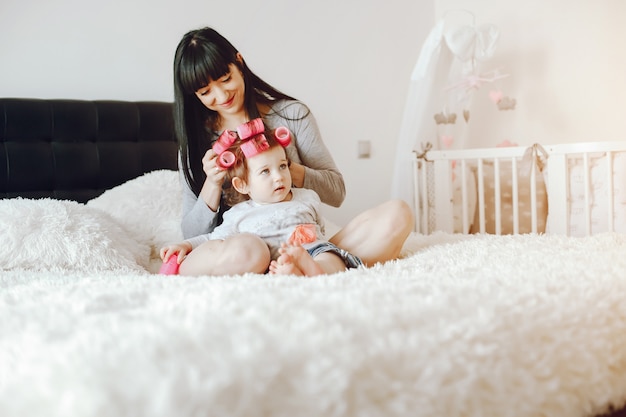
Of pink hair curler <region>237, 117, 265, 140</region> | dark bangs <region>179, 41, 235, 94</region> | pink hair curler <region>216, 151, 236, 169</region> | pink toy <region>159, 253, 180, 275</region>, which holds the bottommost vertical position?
pink toy <region>159, 253, 180, 275</region>

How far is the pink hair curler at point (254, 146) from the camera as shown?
1384mm

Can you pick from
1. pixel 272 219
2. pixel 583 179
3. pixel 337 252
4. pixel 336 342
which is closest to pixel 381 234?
pixel 337 252

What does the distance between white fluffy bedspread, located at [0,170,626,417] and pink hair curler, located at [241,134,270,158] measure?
45 cm

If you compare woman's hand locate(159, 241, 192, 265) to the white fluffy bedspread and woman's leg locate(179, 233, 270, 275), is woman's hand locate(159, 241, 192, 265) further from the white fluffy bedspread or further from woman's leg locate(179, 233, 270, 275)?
the white fluffy bedspread

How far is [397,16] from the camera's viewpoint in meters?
3.17

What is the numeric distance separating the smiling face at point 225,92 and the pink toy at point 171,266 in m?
0.42

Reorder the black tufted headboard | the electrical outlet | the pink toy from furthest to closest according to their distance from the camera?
the electrical outlet, the black tufted headboard, the pink toy

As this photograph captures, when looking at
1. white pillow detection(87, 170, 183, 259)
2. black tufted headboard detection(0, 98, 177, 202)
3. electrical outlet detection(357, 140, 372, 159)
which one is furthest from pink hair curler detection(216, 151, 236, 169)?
electrical outlet detection(357, 140, 372, 159)

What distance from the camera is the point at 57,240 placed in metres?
1.50

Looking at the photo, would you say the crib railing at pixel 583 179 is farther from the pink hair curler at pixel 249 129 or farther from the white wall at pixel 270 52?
the pink hair curler at pixel 249 129

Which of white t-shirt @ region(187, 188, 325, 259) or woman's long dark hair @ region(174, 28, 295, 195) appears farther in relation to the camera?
woman's long dark hair @ region(174, 28, 295, 195)

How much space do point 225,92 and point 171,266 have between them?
47 centimetres

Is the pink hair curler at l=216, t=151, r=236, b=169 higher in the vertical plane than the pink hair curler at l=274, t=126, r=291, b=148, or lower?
lower

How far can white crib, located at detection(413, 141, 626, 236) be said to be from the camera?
2.10m
